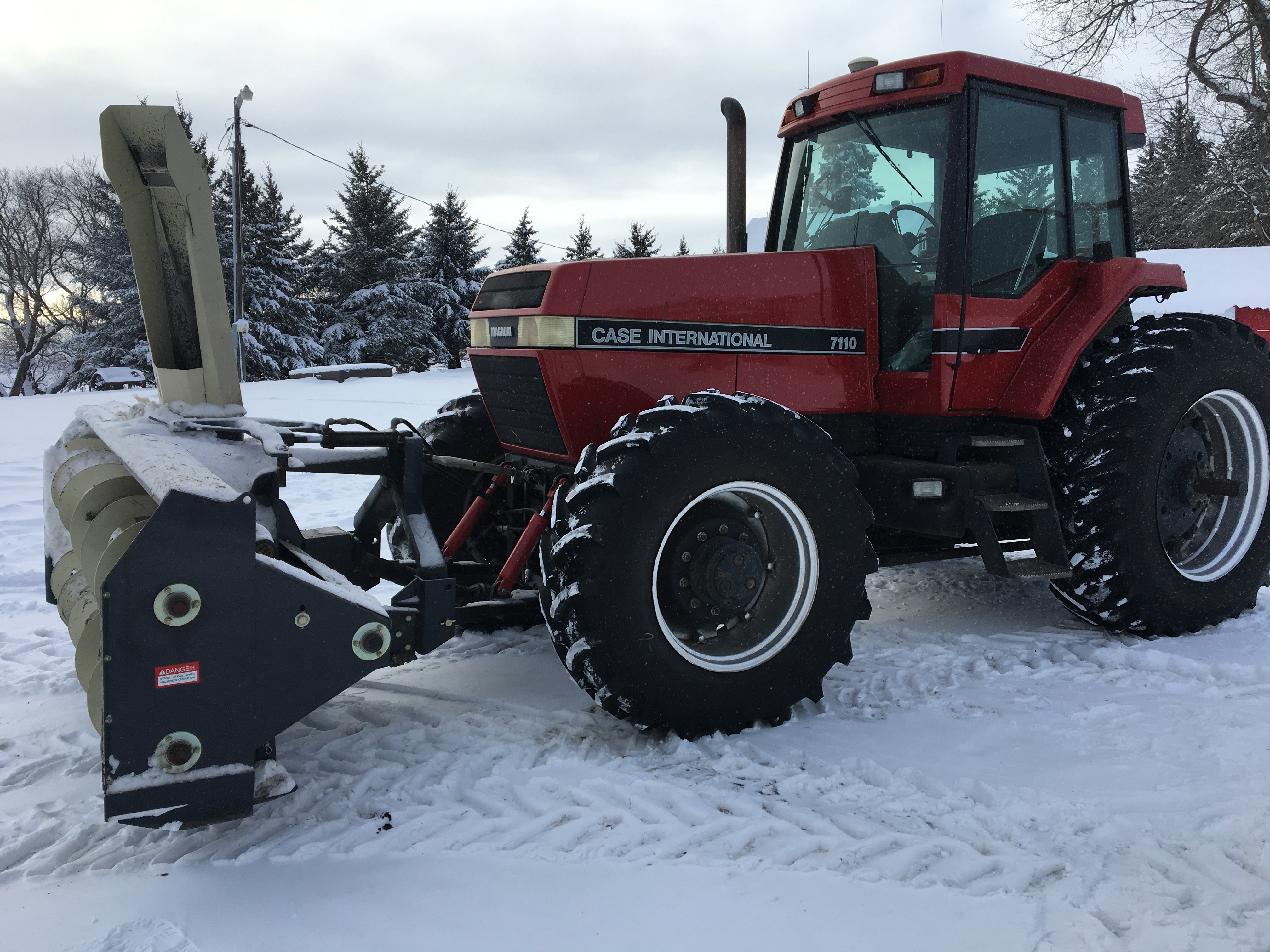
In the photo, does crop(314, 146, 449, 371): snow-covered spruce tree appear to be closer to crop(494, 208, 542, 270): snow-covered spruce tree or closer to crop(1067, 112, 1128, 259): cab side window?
crop(494, 208, 542, 270): snow-covered spruce tree

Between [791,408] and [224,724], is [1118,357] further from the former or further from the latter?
[224,724]

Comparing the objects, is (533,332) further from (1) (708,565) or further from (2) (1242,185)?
(2) (1242,185)

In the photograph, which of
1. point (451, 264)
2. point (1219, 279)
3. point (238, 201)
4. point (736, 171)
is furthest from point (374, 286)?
point (736, 171)

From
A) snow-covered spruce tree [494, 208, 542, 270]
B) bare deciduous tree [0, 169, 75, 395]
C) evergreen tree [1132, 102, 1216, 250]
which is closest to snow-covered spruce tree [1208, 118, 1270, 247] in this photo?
evergreen tree [1132, 102, 1216, 250]

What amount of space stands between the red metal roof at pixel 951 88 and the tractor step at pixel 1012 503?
1.77 meters

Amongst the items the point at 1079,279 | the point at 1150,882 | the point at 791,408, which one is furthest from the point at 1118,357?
the point at 1150,882

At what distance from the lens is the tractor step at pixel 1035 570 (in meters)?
3.89

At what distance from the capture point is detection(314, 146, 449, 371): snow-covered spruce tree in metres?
32.5

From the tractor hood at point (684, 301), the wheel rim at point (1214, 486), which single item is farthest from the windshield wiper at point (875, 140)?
the wheel rim at point (1214, 486)

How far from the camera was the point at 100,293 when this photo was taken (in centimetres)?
3725

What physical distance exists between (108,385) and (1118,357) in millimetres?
28303

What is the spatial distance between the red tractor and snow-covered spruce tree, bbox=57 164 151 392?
2829 centimetres

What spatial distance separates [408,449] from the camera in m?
3.44

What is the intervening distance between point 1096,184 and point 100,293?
41.3 meters
